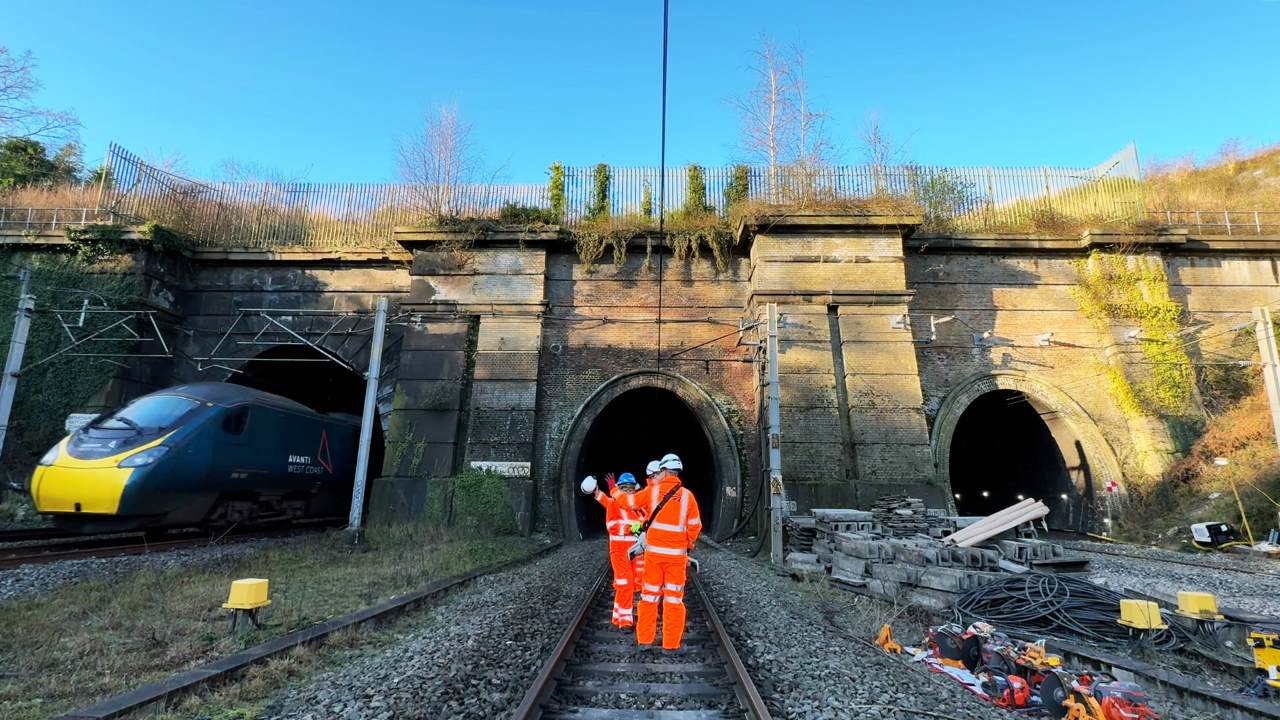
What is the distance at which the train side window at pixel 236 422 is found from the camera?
1093cm

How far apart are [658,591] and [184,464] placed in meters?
9.34

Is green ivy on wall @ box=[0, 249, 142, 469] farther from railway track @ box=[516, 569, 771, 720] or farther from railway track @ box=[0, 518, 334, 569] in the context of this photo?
railway track @ box=[516, 569, 771, 720]

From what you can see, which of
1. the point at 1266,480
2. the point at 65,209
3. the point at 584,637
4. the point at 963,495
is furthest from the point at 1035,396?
the point at 65,209

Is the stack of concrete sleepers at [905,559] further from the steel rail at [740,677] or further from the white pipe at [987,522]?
the steel rail at [740,677]

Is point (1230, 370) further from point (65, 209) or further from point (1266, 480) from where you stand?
point (65, 209)

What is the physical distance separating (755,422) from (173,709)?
1204cm

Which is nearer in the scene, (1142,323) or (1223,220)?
(1142,323)

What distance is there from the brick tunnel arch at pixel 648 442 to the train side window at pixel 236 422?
21.1 ft

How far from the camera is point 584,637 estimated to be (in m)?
5.18

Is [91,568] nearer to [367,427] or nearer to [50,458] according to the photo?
[50,458]

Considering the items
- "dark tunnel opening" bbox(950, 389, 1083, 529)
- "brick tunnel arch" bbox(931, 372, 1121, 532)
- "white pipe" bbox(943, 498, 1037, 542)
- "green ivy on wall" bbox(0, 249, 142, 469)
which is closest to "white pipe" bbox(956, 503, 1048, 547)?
"white pipe" bbox(943, 498, 1037, 542)

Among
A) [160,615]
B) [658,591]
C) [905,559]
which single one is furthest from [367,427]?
[905,559]

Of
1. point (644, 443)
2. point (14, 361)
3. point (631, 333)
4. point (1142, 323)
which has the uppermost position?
point (1142, 323)

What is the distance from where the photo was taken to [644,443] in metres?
22.8
